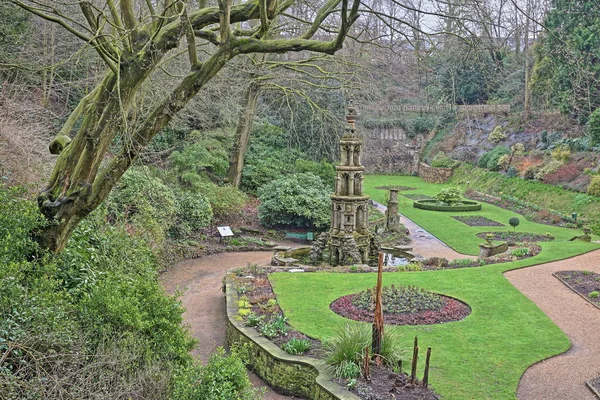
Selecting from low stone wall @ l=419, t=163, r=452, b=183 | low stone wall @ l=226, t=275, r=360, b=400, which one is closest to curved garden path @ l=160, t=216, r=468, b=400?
low stone wall @ l=226, t=275, r=360, b=400

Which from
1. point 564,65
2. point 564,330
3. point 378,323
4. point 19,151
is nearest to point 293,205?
point 19,151

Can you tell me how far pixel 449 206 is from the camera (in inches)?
1120

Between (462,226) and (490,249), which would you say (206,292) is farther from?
(462,226)

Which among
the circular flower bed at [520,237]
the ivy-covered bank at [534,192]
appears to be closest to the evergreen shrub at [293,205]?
the circular flower bed at [520,237]

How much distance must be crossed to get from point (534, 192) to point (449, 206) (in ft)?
16.1

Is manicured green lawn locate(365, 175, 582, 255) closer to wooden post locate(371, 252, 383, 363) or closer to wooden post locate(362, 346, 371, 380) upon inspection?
wooden post locate(371, 252, 383, 363)

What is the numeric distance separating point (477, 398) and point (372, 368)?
147 cm

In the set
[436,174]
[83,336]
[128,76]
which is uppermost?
[128,76]

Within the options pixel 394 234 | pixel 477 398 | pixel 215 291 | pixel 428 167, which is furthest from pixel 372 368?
pixel 428 167

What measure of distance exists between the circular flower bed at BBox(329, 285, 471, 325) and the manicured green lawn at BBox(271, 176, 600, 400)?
26cm

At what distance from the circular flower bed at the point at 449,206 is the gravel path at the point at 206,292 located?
39.9ft

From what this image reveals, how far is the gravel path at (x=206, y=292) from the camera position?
10534 mm

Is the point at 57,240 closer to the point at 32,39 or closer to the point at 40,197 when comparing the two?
the point at 40,197

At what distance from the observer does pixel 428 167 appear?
138 ft
